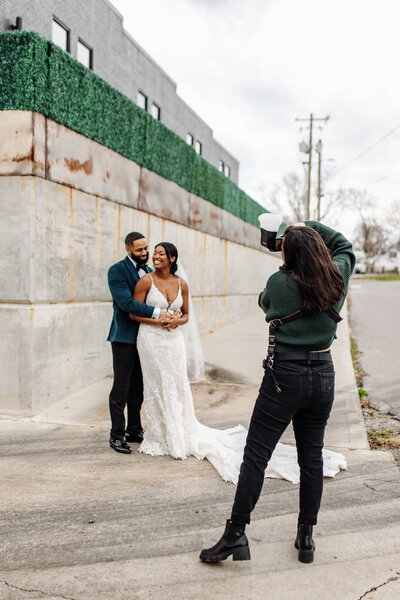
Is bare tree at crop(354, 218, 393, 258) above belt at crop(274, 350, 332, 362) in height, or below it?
above

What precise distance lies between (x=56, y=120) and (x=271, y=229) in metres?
3.52

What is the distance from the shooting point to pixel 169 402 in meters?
4.44

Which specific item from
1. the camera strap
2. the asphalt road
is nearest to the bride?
the camera strap

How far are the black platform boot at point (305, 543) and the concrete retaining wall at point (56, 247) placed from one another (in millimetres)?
3256

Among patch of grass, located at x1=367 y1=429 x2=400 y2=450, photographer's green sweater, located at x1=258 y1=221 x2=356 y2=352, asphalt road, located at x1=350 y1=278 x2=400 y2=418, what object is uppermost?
photographer's green sweater, located at x1=258 y1=221 x2=356 y2=352

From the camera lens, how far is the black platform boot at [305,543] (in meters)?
2.84

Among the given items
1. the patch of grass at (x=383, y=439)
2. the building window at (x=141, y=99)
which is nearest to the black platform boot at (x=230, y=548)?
the patch of grass at (x=383, y=439)

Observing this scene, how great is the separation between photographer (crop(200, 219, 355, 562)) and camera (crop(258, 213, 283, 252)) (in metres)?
0.17

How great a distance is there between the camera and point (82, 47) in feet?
47.5

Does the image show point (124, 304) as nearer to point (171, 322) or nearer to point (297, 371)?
point (171, 322)

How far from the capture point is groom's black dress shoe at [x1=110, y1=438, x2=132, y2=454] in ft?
14.4

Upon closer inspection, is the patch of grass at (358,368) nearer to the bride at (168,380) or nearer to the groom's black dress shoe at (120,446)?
the bride at (168,380)

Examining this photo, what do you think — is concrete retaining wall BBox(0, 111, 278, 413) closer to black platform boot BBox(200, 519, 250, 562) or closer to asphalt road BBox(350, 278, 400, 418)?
black platform boot BBox(200, 519, 250, 562)

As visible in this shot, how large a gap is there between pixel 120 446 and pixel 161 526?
1.32 m
